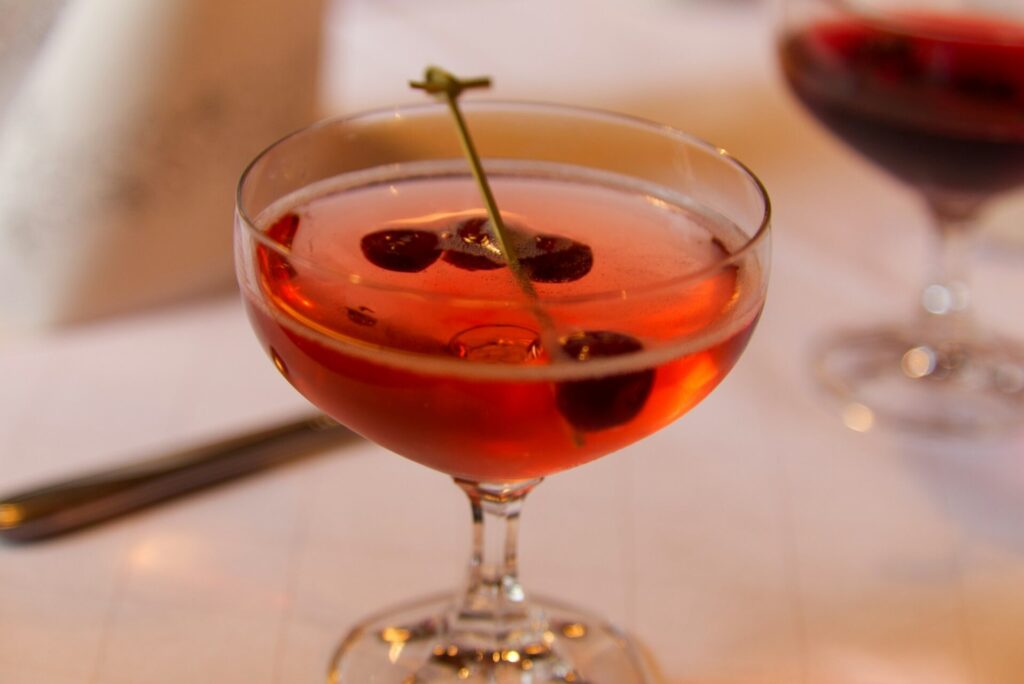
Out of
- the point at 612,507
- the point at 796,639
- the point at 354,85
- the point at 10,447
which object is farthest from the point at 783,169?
the point at 10,447

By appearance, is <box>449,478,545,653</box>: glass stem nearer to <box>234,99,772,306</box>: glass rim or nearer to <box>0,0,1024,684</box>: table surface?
<box>0,0,1024,684</box>: table surface

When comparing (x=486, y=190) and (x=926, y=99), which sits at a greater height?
(x=926, y=99)

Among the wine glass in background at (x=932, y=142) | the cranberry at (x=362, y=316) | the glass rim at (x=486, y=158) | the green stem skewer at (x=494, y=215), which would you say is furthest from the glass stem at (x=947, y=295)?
the cranberry at (x=362, y=316)

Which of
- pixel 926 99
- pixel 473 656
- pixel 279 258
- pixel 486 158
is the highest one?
pixel 926 99

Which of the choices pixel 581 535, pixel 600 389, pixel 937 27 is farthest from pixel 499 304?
pixel 937 27

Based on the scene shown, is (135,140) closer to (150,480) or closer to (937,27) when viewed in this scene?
(150,480)

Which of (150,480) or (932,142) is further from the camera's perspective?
(932,142)

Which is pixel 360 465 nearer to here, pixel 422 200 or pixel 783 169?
pixel 422 200

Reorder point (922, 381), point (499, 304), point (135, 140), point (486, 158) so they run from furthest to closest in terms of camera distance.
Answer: point (922, 381), point (135, 140), point (486, 158), point (499, 304)
